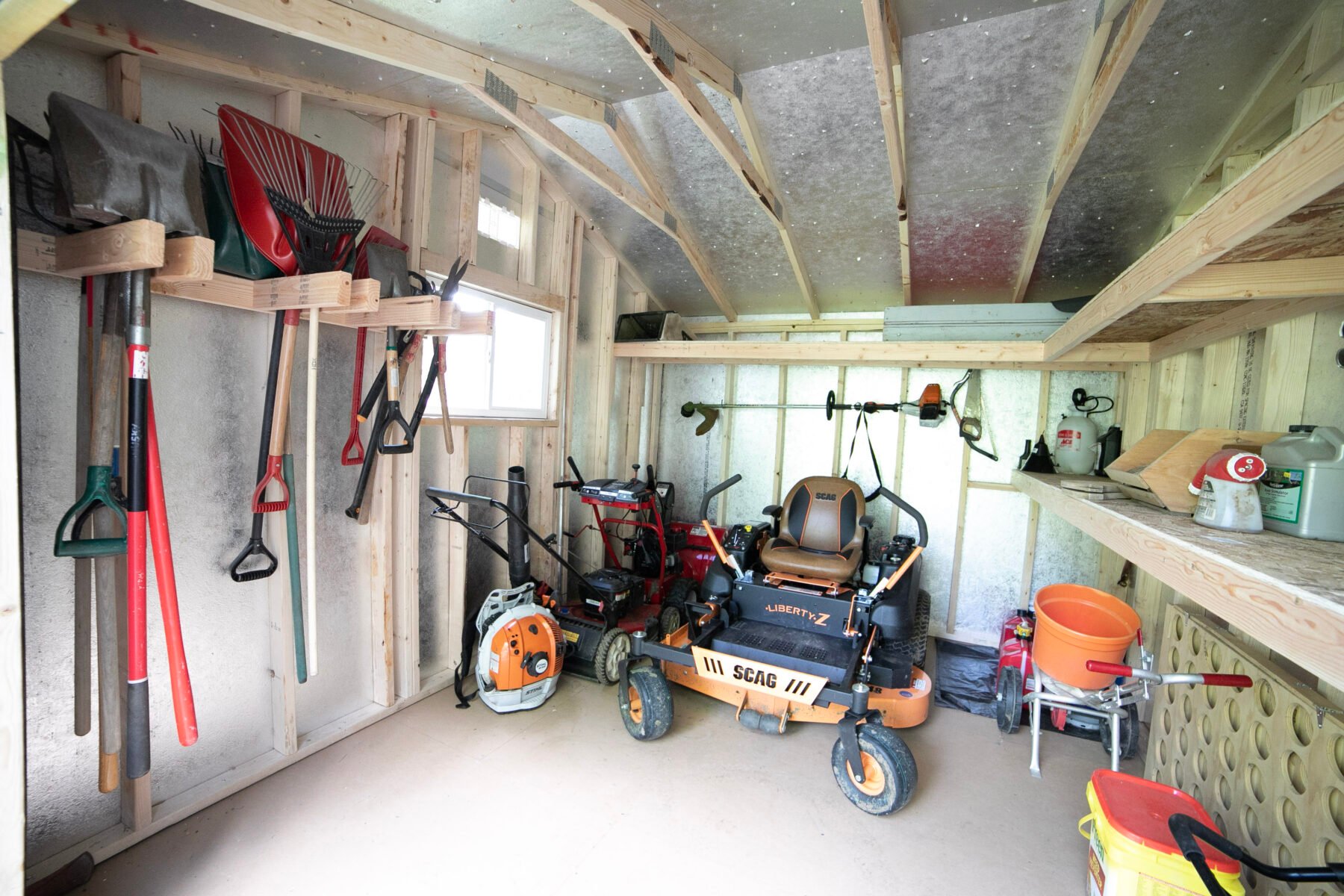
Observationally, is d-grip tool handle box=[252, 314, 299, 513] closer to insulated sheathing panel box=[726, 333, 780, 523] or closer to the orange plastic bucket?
the orange plastic bucket

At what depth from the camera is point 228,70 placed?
1.86m

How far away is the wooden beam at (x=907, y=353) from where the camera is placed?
2.83 metres

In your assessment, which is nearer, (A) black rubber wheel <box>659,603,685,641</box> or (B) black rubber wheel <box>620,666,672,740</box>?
(B) black rubber wheel <box>620,666,672,740</box>

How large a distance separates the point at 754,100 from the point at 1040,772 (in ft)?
11.0

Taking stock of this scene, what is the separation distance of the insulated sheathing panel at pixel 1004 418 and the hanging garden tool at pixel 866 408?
33cm

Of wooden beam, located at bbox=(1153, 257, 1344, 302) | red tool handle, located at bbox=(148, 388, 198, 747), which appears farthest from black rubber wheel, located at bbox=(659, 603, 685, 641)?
wooden beam, located at bbox=(1153, 257, 1344, 302)

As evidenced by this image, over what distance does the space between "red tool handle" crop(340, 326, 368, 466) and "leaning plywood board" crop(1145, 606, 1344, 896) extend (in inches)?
122

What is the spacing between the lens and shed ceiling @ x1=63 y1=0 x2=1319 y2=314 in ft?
6.34

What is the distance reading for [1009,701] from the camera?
2.71 m

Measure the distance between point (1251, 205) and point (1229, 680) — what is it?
4.60 feet

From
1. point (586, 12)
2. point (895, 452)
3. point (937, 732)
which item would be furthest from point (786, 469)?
point (586, 12)

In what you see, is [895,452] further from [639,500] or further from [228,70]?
[228,70]

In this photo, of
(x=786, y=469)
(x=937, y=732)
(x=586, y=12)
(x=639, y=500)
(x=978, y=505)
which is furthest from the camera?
(x=786, y=469)

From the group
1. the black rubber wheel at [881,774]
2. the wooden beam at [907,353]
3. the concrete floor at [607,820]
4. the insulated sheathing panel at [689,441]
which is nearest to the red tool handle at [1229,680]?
the concrete floor at [607,820]
